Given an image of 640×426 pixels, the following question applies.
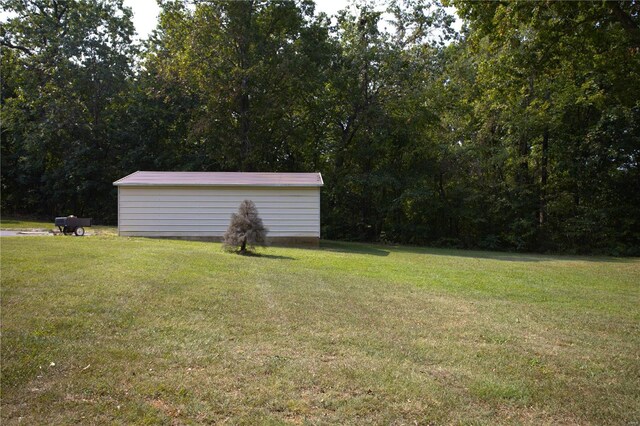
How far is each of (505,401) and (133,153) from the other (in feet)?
87.1

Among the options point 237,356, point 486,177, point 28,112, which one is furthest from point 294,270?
point 28,112

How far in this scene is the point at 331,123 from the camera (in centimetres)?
2638

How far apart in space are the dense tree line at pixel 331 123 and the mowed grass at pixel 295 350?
48.6 feet

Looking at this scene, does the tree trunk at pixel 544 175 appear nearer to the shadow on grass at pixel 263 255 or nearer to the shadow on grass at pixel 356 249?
the shadow on grass at pixel 356 249

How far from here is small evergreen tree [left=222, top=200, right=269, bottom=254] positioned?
1252 cm

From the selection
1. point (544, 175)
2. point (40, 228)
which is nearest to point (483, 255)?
point (544, 175)

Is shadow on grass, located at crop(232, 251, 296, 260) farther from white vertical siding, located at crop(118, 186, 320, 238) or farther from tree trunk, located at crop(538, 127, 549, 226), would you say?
tree trunk, located at crop(538, 127, 549, 226)

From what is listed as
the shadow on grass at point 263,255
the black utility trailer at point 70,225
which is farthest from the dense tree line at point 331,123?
the shadow on grass at point 263,255

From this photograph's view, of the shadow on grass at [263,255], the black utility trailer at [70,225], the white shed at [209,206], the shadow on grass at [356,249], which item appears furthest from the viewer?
the white shed at [209,206]

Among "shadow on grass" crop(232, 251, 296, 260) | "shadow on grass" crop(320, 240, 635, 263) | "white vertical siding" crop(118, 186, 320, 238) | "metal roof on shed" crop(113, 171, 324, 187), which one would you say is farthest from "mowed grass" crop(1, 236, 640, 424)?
"metal roof on shed" crop(113, 171, 324, 187)

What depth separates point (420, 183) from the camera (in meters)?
24.0

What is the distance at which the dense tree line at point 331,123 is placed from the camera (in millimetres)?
22156

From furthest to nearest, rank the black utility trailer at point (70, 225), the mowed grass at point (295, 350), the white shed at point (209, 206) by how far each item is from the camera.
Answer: the white shed at point (209, 206), the black utility trailer at point (70, 225), the mowed grass at point (295, 350)

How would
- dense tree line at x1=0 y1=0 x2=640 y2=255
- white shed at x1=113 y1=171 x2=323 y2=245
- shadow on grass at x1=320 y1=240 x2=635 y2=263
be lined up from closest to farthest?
1. shadow on grass at x1=320 y1=240 x2=635 y2=263
2. white shed at x1=113 y1=171 x2=323 y2=245
3. dense tree line at x1=0 y1=0 x2=640 y2=255
